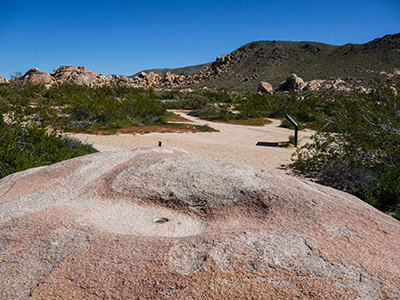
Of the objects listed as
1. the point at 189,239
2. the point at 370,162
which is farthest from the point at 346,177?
the point at 189,239

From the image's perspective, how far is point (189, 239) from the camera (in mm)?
2496

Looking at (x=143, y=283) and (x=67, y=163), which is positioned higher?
(x=67, y=163)

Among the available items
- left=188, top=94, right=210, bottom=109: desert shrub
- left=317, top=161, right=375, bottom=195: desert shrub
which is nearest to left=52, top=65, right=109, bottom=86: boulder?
left=188, top=94, right=210, bottom=109: desert shrub

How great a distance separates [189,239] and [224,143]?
38.4ft

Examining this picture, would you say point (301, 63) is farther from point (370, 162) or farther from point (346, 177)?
point (346, 177)

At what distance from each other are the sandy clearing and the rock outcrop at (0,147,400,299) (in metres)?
6.36

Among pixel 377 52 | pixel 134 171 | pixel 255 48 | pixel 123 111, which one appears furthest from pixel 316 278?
pixel 255 48

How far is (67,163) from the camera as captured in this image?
4.57 meters

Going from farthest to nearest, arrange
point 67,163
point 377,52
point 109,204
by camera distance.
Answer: point 377,52 → point 67,163 → point 109,204

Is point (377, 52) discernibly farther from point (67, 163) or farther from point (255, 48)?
point (67, 163)

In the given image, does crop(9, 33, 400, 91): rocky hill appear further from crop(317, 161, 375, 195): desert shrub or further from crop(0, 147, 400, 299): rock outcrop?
crop(0, 147, 400, 299): rock outcrop

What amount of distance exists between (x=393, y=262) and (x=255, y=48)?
9677 centimetres

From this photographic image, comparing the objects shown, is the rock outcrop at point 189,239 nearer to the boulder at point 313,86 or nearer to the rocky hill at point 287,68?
the rocky hill at point 287,68

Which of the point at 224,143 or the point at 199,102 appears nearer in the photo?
the point at 224,143
